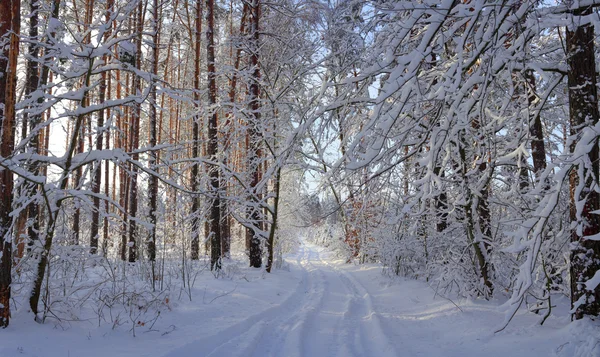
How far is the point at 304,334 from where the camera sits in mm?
5094

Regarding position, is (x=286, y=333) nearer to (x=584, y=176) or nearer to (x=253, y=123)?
(x=584, y=176)

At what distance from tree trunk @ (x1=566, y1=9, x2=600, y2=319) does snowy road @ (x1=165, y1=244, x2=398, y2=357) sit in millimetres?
2129

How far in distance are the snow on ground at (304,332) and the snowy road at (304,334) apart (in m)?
0.01

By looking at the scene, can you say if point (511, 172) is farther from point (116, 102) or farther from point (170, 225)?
point (170, 225)

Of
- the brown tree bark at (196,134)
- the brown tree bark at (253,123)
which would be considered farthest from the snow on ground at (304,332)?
the brown tree bark at (196,134)

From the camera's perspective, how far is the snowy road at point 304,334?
4.24 meters

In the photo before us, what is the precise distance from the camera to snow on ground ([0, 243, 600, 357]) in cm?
384

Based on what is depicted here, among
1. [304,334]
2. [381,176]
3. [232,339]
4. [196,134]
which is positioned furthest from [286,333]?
[196,134]

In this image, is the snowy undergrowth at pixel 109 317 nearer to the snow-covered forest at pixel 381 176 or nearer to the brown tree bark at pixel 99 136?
the snow-covered forest at pixel 381 176

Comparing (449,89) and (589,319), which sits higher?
(449,89)

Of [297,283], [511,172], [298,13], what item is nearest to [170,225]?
[297,283]

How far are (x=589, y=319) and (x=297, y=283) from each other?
732cm

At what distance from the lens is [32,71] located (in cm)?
740

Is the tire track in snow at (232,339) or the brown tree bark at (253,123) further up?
the brown tree bark at (253,123)
